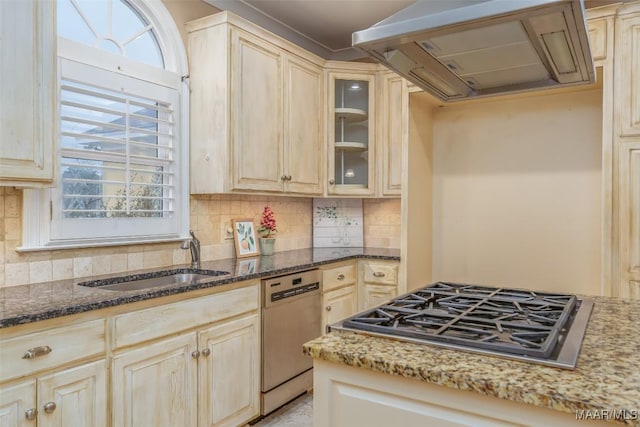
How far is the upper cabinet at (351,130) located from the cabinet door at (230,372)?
1570 mm

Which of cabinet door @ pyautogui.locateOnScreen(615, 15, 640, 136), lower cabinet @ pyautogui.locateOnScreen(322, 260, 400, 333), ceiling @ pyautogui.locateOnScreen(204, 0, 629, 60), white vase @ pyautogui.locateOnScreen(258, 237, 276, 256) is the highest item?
ceiling @ pyautogui.locateOnScreen(204, 0, 629, 60)

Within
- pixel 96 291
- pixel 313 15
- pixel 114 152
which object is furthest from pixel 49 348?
pixel 313 15

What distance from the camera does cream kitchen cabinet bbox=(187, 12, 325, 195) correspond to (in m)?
2.76

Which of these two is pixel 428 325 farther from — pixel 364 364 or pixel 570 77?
pixel 570 77

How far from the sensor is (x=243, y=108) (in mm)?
2861

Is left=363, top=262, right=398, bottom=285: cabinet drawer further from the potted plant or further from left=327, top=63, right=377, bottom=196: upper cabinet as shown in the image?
the potted plant

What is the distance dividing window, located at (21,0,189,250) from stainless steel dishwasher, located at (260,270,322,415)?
755mm

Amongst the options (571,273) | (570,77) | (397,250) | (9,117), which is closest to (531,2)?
(570,77)

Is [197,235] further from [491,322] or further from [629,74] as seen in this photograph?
[629,74]

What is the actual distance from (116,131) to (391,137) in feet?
6.94

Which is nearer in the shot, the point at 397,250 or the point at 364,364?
the point at 364,364

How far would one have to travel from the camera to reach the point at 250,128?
292 cm

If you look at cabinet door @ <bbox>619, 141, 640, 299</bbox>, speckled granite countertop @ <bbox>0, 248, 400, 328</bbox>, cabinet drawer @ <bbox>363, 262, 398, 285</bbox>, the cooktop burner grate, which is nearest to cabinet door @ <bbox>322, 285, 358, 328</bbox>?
cabinet drawer @ <bbox>363, 262, 398, 285</bbox>

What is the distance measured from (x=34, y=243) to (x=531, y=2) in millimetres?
2224
